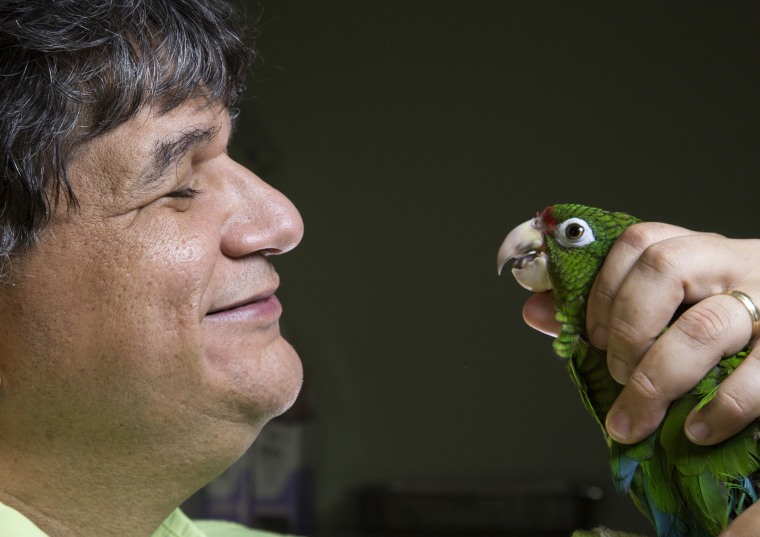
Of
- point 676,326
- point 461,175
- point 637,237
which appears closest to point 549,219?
point 637,237

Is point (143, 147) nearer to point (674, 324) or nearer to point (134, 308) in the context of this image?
point (134, 308)

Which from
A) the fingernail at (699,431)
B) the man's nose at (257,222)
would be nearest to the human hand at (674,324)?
the fingernail at (699,431)

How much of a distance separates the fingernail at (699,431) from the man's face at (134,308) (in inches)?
18.2

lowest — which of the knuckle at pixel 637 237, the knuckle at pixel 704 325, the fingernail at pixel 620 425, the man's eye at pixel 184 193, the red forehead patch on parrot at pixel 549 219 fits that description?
the fingernail at pixel 620 425

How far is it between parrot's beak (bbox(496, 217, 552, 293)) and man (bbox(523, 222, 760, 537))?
0.42 feet

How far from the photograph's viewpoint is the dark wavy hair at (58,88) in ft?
2.77

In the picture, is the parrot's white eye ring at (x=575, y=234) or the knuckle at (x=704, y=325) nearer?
the knuckle at (x=704, y=325)

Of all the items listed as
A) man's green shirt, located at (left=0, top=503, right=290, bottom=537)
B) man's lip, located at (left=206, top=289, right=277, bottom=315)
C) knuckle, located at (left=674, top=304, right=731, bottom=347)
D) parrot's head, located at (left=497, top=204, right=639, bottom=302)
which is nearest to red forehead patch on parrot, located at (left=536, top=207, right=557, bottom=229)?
parrot's head, located at (left=497, top=204, right=639, bottom=302)

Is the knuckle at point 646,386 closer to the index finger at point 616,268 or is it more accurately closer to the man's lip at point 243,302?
the index finger at point 616,268

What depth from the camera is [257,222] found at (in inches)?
37.3

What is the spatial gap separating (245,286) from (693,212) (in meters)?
1.58

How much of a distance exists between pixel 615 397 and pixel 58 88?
731 millimetres

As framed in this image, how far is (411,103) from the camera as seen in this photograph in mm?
2270

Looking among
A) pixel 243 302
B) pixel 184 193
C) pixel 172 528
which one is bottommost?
pixel 172 528
